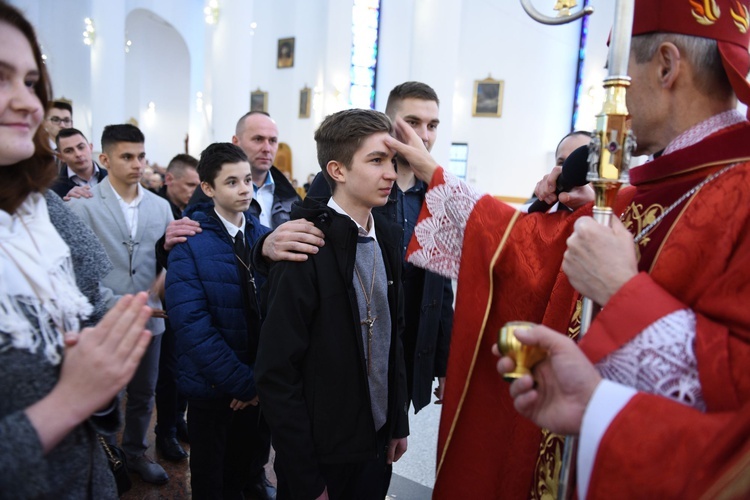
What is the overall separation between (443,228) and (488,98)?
1558 cm

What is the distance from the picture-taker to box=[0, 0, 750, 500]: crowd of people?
936 millimetres

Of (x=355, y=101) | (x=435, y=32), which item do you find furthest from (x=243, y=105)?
(x=355, y=101)

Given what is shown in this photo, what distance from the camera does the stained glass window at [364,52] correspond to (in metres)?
15.3

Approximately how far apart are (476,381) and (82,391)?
1.07 meters

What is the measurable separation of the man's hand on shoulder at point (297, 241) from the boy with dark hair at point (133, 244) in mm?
1380

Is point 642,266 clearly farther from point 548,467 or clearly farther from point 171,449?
point 171,449

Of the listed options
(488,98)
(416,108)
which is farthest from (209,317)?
(488,98)

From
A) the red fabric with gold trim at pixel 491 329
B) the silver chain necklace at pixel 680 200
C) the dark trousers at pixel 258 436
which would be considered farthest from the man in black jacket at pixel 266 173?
the silver chain necklace at pixel 680 200

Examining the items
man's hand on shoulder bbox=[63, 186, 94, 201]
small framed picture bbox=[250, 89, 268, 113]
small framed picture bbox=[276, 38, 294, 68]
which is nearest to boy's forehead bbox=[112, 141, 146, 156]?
man's hand on shoulder bbox=[63, 186, 94, 201]

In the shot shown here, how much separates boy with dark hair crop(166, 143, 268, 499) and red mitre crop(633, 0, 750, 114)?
1.85m

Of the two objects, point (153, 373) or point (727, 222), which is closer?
point (727, 222)

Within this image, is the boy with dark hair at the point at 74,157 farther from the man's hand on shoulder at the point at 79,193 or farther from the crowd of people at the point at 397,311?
the crowd of people at the point at 397,311

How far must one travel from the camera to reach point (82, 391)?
95cm

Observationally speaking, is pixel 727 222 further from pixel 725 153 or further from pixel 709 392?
pixel 709 392
